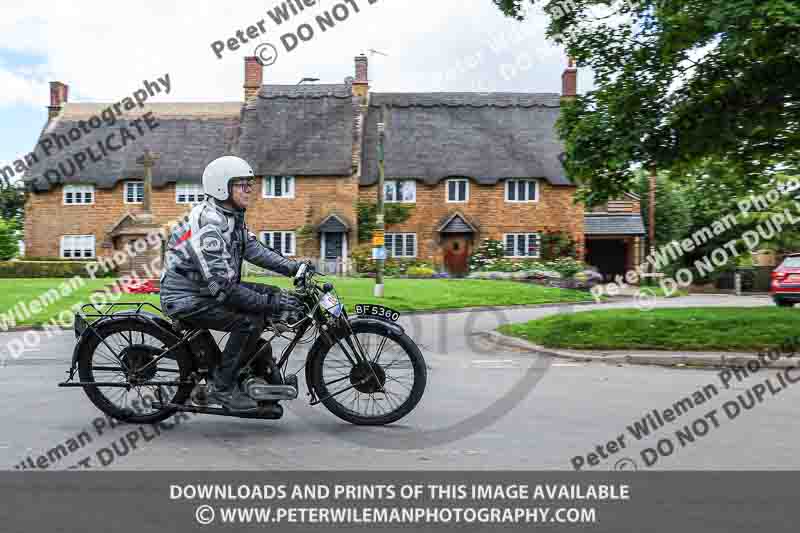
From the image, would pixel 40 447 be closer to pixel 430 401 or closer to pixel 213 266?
→ pixel 213 266

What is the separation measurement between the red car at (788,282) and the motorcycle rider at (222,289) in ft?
53.7

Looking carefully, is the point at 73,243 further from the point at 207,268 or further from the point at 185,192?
the point at 207,268

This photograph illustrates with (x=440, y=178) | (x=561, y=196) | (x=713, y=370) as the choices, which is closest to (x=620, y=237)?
(x=561, y=196)

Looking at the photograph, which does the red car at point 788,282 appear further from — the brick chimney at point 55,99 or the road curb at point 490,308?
the brick chimney at point 55,99

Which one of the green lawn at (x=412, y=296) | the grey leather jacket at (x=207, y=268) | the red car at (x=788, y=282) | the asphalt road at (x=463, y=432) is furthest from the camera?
the green lawn at (x=412, y=296)

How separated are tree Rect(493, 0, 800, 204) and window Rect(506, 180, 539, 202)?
95.1 feet

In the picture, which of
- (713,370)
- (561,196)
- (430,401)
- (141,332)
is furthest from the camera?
(561,196)

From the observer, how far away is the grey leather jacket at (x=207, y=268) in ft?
18.6

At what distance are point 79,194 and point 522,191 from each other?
25.4m

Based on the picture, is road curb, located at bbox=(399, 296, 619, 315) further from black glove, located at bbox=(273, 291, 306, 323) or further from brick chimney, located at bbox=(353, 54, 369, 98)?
A: brick chimney, located at bbox=(353, 54, 369, 98)

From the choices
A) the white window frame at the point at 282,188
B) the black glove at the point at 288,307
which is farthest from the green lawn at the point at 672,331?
the white window frame at the point at 282,188

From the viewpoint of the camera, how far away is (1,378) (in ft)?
27.9

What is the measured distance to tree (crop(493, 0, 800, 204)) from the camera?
13.4m
